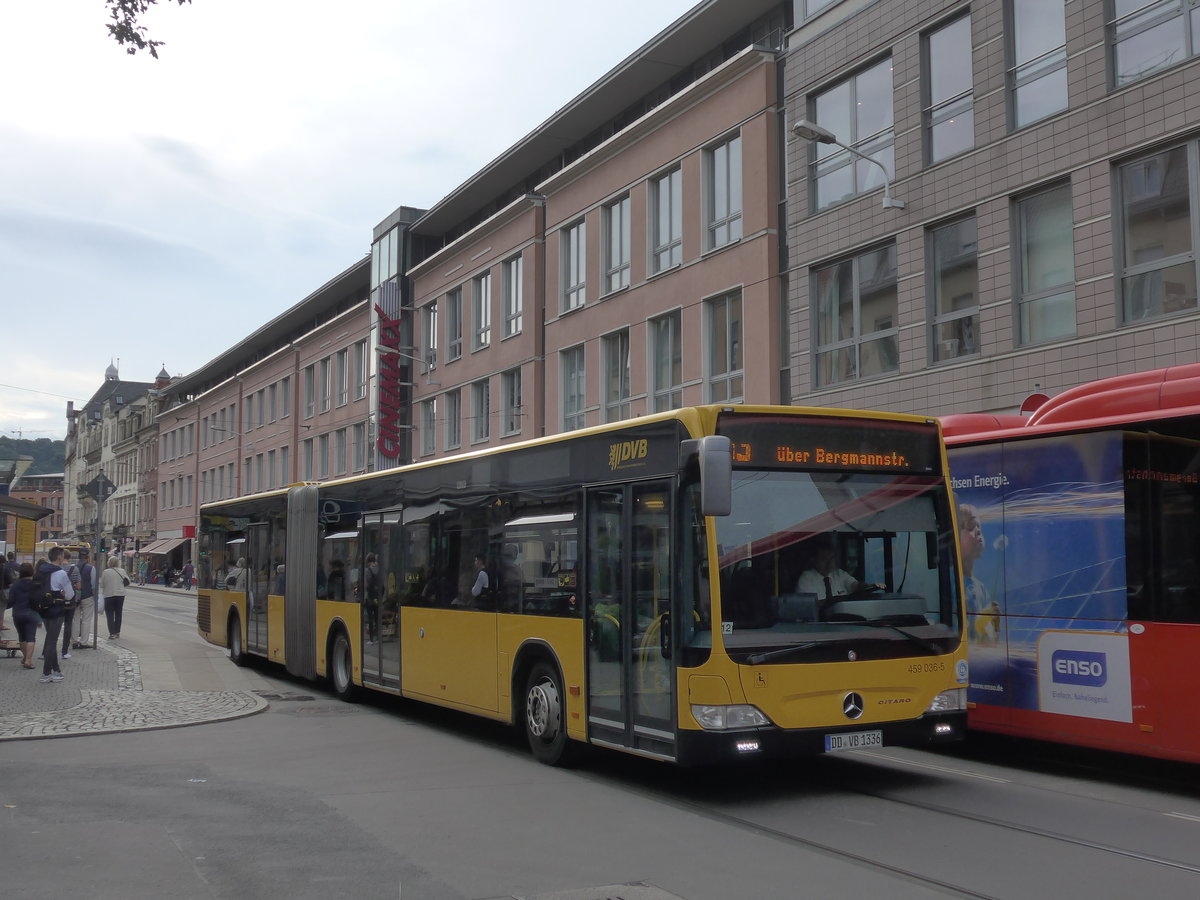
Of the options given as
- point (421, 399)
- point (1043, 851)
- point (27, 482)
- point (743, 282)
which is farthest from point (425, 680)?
point (27, 482)

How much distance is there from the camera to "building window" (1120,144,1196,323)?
16.0 m

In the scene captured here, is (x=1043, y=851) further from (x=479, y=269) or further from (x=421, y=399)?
(x=421, y=399)

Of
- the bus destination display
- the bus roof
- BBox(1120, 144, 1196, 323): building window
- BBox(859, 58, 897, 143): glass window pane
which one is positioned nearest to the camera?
the bus destination display

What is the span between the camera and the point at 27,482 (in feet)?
522

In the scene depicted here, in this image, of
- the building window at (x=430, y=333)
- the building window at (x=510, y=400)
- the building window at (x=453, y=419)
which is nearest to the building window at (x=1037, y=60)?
the building window at (x=510, y=400)

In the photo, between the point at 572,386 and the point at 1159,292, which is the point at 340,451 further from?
the point at 1159,292

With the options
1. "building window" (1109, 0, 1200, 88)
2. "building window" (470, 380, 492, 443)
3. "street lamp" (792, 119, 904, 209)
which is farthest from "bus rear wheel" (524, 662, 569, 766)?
→ "building window" (470, 380, 492, 443)

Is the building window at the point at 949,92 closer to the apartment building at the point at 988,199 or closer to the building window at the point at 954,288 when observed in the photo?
the apartment building at the point at 988,199

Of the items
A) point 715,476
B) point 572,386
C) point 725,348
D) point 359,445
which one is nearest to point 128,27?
point 715,476

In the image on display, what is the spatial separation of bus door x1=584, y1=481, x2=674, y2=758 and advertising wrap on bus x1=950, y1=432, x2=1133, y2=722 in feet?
11.3

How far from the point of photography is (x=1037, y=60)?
1841 centimetres

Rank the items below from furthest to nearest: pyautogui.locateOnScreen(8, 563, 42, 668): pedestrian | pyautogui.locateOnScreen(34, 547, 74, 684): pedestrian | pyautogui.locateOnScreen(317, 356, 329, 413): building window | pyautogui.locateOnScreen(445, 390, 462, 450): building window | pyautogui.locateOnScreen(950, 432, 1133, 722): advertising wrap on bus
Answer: pyautogui.locateOnScreen(317, 356, 329, 413): building window < pyautogui.locateOnScreen(445, 390, 462, 450): building window < pyautogui.locateOnScreen(8, 563, 42, 668): pedestrian < pyautogui.locateOnScreen(34, 547, 74, 684): pedestrian < pyautogui.locateOnScreen(950, 432, 1133, 722): advertising wrap on bus

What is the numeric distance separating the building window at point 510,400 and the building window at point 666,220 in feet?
27.0

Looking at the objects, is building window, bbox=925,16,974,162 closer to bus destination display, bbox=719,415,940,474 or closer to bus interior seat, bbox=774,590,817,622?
bus destination display, bbox=719,415,940,474
